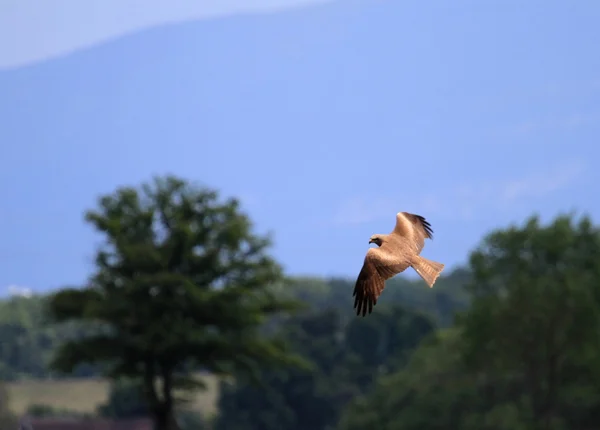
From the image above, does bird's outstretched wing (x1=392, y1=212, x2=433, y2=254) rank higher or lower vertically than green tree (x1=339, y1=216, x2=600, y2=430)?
lower

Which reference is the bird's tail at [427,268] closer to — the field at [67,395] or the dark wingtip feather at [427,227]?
the dark wingtip feather at [427,227]

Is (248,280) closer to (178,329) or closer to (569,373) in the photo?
(178,329)

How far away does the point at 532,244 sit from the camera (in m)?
87.6

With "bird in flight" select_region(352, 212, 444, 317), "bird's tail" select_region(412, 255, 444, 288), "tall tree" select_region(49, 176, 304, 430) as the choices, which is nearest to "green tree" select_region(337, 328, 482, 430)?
"tall tree" select_region(49, 176, 304, 430)

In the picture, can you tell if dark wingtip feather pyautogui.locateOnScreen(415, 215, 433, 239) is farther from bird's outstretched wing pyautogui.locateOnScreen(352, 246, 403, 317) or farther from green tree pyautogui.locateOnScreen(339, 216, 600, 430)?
green tree pyautogui.locateOnScreen(339, 216, 600, 430)

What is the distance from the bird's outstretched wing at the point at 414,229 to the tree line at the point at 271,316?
4354cm

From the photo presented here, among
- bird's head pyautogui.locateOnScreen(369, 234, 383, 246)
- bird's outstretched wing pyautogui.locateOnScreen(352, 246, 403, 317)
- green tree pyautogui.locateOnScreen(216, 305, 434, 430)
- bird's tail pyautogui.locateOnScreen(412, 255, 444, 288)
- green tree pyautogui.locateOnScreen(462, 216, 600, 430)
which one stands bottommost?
bird's tail pyautogui.locateOnScreen(412, 255, 444, 288)

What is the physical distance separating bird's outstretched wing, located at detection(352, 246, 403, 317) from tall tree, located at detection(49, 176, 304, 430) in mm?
44878

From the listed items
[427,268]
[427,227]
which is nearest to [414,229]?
[427,227]

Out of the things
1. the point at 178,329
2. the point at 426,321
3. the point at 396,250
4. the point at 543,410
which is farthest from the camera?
the point at 426,321

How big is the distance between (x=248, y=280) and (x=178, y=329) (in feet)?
13.9

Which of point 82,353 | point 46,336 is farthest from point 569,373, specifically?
point 46,336

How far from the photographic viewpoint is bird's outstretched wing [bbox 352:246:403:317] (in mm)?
19938

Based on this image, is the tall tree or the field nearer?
the tall tree
